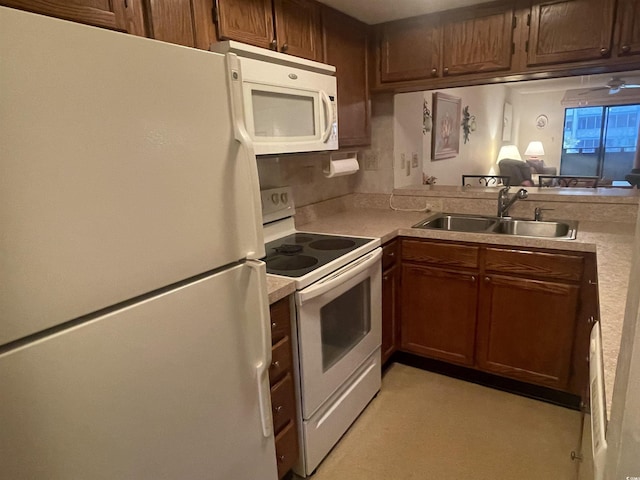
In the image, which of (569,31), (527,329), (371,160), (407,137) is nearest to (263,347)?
(527,329)

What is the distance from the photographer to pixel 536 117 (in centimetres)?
812

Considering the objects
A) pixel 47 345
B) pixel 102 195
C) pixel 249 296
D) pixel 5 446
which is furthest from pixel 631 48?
pixel 5 446

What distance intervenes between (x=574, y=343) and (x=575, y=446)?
48 centimetres

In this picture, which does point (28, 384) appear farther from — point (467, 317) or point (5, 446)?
point (467, 317)

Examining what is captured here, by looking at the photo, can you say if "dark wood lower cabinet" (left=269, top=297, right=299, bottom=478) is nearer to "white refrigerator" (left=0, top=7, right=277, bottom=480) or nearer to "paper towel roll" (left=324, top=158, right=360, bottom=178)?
"white refrigerator" (left=0, top=7, right=277, bottom=480)

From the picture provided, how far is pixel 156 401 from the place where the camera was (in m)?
0.98

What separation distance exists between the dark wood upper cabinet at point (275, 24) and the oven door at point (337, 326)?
106 centimetres

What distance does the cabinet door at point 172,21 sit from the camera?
133 centimetres

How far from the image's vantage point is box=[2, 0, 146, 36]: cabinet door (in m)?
1.05

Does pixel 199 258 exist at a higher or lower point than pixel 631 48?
lower

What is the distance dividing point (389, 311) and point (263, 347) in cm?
137

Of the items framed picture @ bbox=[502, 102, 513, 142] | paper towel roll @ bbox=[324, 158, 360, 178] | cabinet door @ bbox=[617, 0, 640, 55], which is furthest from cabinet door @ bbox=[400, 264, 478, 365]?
framed picture @ bbox=[502, 102, 513, 142]

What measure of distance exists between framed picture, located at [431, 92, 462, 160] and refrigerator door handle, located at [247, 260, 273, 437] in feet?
11.8

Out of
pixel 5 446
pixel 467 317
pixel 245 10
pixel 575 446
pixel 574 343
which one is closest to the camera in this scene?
pixel 5 446
